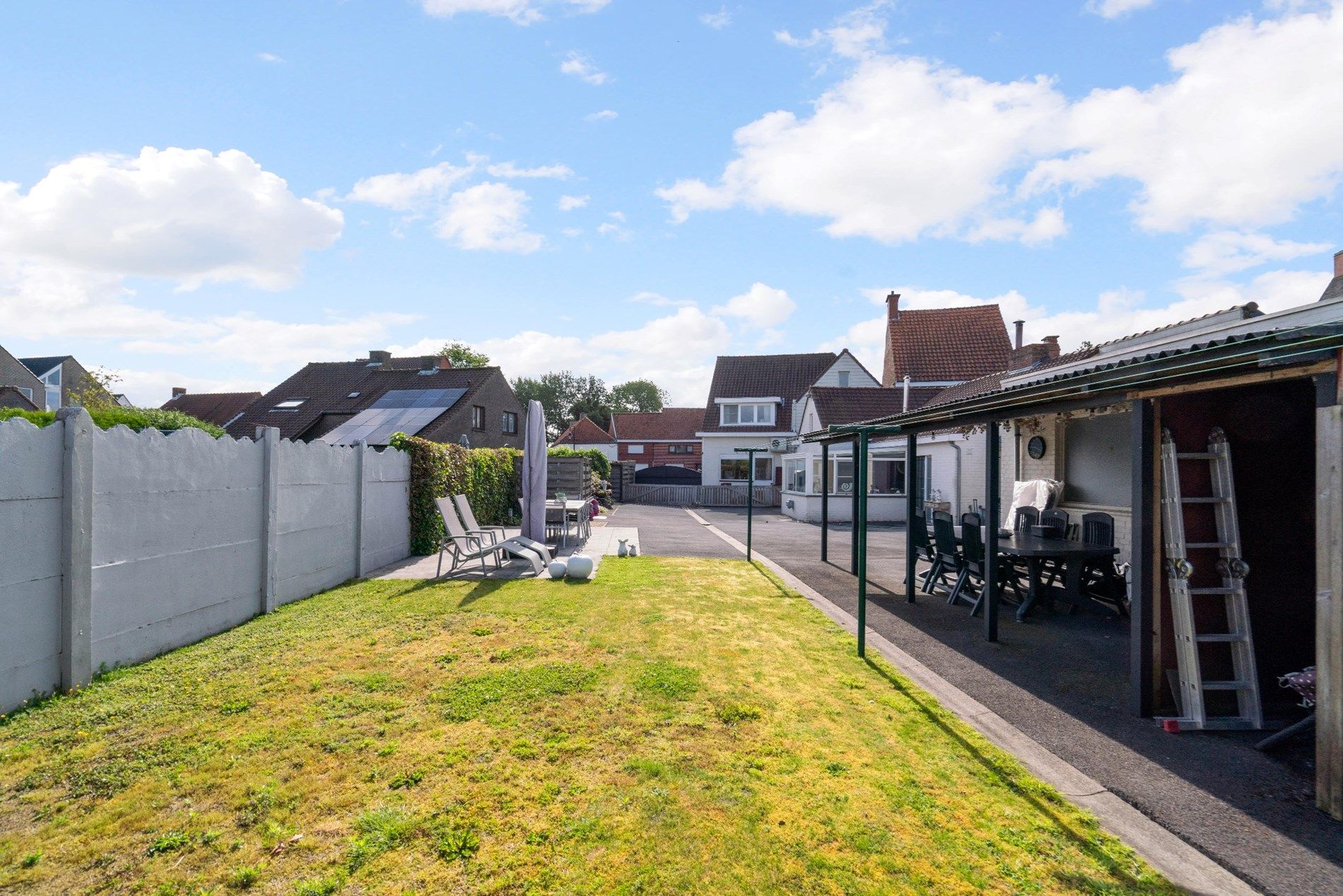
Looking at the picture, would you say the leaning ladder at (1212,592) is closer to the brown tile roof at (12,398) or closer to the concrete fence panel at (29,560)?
the concrete fence panel at (29,560)

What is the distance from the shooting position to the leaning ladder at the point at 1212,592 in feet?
14.9

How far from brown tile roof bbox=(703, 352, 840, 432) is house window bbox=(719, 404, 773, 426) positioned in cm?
38

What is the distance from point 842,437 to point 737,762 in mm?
6133

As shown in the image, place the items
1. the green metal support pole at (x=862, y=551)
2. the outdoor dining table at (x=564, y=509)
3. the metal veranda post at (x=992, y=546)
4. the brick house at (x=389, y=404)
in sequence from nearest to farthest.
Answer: the green metal support pole at (x=862, y=551)
the metal veranda post at (x=992, y=546)
the outdoor dining table at (x=564, y=509)
the brick house at (x=389, y=404)

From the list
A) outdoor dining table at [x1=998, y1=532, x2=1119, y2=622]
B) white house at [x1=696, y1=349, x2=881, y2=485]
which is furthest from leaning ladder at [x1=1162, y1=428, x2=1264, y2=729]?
white house at [x1=696, y1=349, x2=881, y2=485]

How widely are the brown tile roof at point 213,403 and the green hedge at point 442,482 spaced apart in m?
36.7

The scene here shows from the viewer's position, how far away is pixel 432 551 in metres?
12.3

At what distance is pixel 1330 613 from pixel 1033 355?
1466 centimetres

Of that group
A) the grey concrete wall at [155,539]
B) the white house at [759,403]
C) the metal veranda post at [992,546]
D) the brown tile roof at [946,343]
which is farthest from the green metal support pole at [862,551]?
the white house at [759,403]

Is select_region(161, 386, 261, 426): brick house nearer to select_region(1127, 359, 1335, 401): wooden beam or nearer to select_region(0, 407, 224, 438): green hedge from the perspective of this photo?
select_region(0, 407, 224, 438): green hedge

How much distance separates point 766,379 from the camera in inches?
1476

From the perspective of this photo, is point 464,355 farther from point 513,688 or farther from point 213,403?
point 513,688

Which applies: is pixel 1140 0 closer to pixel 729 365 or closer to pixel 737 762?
pixel 737 762

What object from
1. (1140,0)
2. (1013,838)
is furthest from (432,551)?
(1140,0)
